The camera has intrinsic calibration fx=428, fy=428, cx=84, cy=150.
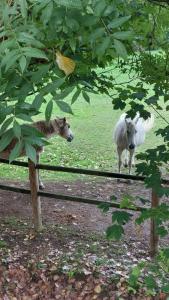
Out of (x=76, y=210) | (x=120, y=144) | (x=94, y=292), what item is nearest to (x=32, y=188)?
(x=76, y=210)

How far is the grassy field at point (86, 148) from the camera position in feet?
29.7

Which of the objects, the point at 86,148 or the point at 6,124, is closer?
the point at 6,124

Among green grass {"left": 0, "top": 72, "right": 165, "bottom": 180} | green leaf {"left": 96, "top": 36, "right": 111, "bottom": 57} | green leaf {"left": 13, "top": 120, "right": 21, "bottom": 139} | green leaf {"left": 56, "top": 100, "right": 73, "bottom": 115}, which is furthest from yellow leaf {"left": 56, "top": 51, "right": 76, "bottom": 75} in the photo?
green grass {"left": 0, "top": 72, "right": 165, "bottom": 180}

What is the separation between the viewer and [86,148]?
418 inches

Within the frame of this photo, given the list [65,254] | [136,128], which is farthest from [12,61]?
[136,128]

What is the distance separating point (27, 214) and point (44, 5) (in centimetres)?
472

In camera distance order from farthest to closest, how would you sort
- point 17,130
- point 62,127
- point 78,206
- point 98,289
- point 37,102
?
point 62,127 → point 78,206 → point 98,289 → point 37,102 → point 17,130

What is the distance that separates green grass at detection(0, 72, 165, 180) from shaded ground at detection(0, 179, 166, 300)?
2254 mm

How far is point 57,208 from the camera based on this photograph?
20.2 feet

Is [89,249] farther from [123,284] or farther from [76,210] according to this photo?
[76,210]

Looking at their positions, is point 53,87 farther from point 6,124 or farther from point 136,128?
point 136,128

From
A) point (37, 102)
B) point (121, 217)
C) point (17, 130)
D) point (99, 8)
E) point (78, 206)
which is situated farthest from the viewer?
point (78, 206)

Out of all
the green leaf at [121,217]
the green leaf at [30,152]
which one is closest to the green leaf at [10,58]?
the green leaf at [30,152]

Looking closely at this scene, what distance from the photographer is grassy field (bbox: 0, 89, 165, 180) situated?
9.05 m
